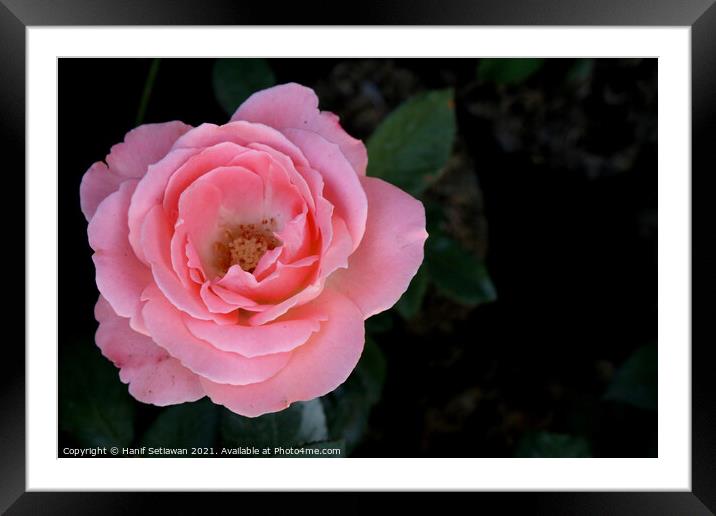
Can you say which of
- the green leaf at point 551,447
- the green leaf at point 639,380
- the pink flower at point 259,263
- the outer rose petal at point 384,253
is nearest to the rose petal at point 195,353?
the pink flower at point 259,263

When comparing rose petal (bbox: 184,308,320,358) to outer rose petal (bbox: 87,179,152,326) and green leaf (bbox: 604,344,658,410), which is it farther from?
green leaf (bbox: 604,344,658,410)

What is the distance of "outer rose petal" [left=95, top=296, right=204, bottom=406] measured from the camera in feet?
1.95

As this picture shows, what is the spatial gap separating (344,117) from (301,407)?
1.99 feet

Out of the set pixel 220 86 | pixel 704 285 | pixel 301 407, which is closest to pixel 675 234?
pixel 704 285

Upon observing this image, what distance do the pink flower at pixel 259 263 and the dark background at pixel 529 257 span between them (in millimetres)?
582

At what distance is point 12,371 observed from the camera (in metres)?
0.69

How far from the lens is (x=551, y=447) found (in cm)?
93

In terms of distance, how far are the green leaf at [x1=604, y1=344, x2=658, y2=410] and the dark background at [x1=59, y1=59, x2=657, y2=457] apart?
0.16 metres

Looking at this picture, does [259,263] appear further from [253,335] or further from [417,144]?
[417,144]

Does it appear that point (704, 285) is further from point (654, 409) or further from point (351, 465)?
point (351, 465)

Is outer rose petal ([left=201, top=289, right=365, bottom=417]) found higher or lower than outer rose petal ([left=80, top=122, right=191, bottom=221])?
lower

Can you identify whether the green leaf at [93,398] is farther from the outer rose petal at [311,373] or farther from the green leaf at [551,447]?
the green leaf at [551,447]

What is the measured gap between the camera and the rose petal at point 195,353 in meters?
0.54

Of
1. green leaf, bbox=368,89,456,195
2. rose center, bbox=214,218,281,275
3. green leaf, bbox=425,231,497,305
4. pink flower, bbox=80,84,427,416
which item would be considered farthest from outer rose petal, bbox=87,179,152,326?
green leaf, bbox=425,231,497,305
